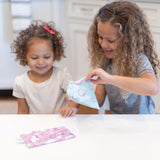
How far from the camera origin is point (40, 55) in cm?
128

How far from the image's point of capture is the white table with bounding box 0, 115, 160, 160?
0.69 m

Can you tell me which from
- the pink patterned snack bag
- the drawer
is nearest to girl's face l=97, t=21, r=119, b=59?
the pink patterned snack bag

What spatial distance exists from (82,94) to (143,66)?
1.20 feet

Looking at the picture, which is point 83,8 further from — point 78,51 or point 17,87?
point 17,87

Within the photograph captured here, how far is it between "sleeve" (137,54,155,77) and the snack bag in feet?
0.99

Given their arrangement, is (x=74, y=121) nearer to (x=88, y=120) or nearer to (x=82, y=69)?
(x=88, y=120)

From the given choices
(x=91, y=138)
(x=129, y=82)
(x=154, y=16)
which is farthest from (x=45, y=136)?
(x=154, y=16)

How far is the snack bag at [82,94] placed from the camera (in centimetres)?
87

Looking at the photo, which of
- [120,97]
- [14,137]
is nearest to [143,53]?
[120,97]

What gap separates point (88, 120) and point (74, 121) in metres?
0.05

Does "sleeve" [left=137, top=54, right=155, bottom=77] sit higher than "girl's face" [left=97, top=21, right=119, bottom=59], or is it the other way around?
"girl's face" [left=97, top=21, right=119, bottom=59]

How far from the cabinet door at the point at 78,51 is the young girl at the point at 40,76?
2.76ft

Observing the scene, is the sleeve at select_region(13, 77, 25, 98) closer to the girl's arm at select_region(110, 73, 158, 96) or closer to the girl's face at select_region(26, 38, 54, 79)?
the girl's face at select_region(26, 38, 54, 79)

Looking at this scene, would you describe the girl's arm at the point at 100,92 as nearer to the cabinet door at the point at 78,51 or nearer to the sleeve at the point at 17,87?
the sleeve at the point at 17,87
